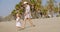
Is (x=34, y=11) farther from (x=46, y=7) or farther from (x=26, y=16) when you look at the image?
(x=26, y=16)

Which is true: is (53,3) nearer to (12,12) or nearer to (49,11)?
(49,11)

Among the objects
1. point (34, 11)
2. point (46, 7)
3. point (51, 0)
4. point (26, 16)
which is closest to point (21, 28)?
point (26, 16)

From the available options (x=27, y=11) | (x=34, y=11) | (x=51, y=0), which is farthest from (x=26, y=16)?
(x=51, y=0)

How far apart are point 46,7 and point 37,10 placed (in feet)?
23.7

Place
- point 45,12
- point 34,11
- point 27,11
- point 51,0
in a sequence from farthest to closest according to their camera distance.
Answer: point 45,12, point 51,0, point 34,11, point 27,11

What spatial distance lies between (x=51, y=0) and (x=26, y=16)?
35.3m

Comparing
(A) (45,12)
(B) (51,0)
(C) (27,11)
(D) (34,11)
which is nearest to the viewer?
(C) (27,11)

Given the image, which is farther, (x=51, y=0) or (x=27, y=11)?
(x=51, y=0)

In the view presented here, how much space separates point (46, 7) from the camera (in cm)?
4959

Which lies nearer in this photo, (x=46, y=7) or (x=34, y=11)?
(x=34, y=11)

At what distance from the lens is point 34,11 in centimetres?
4178

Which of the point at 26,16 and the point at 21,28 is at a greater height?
the point at 26,16

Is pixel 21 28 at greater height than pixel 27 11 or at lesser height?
lesser

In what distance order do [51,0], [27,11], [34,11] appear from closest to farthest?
[27,11] < [34,11] < [51,0]
